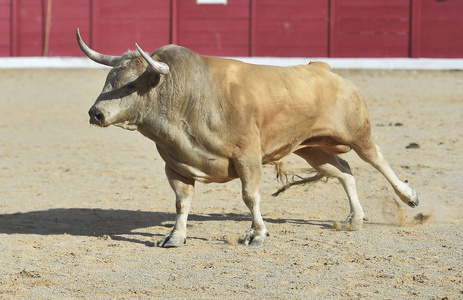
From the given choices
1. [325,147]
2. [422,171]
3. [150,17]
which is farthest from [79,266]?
[150,17]

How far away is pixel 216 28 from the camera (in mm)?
16312

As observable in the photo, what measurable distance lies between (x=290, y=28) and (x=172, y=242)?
11523 mm

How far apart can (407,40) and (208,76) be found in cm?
1165

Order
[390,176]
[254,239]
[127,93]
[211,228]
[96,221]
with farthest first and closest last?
[96,221] < [390,176] < [211,228] < [254,239] < [127,93]

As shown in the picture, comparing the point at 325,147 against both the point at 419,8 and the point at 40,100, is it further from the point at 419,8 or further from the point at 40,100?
the point at 419,8

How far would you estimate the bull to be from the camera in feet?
16.7

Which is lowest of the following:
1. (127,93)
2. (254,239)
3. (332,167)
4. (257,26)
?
(254,239)

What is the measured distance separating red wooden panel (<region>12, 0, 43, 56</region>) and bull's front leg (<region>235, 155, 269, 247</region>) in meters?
11.6

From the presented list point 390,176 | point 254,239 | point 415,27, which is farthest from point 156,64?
point 415,27

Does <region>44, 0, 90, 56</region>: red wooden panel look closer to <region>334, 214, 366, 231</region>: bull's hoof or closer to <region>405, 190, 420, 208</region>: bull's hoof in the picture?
<region>405, 190, 420, 208</region>: bull's hoof

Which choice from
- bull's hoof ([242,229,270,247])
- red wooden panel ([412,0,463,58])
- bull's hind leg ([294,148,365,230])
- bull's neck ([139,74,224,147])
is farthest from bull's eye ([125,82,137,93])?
red wooden panel ([412,0,463,58])

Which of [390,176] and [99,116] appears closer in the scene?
[99,116]

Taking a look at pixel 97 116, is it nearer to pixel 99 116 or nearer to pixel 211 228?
pixel 99 116

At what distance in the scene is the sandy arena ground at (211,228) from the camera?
4.32 metres
